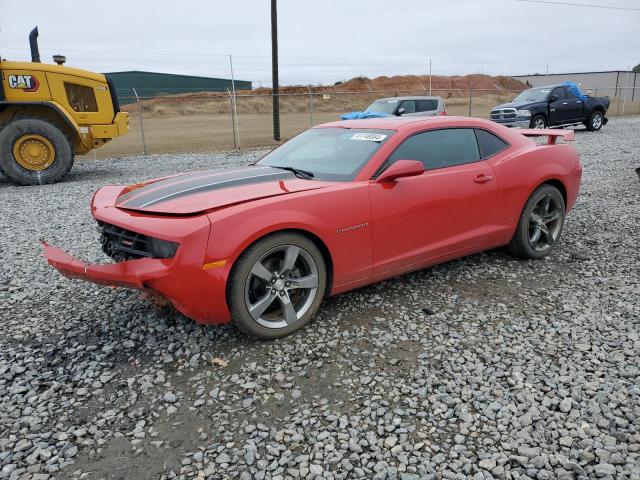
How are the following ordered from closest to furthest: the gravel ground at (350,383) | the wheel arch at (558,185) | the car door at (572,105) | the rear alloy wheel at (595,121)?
the gravel ground at (350,383) → the wheel arch at (558,185) → the car door at (572,105) → the rear alloy wheel at (595,121)

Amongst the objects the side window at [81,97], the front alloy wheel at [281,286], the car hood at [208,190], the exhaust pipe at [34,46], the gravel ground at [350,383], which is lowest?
the gravel ground at [350,383]

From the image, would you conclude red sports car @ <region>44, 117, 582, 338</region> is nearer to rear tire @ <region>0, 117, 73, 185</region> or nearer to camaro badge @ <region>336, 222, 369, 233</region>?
camaro badge @ <region>336, 222, 369, 233</region>

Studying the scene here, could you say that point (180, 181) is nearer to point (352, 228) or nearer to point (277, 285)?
point (277, 285)

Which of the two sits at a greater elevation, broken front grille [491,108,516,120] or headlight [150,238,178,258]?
broken front grille [491,108,516,120]

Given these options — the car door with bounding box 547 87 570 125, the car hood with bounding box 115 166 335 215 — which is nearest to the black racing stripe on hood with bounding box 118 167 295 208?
the car hood with bounding box 115 166 335 215

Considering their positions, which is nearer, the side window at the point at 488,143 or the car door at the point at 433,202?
the car door at the point at 433,202

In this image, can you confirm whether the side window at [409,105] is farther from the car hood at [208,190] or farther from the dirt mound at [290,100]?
the dirt mound at [290,100]

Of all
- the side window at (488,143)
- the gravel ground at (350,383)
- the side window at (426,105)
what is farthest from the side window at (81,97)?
the side window at (426,105)

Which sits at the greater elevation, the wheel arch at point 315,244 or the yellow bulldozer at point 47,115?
the yellow bulldozer at point 47,115

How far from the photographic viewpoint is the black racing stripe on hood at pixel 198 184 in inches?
136

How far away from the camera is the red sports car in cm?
308

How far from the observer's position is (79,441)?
2533mm

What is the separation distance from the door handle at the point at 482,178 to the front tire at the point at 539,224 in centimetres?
61

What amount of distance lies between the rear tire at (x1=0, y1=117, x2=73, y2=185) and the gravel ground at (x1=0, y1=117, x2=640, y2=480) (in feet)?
19.6
